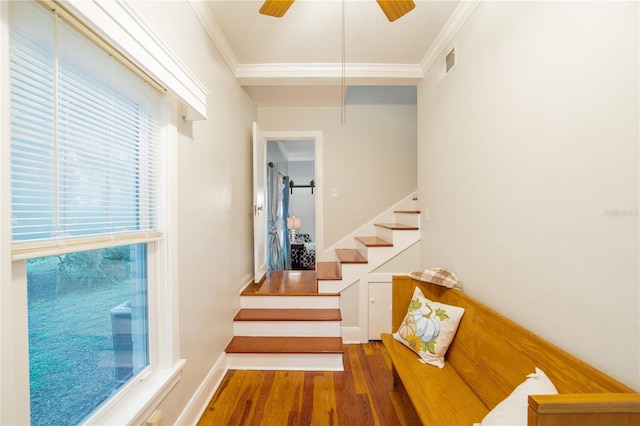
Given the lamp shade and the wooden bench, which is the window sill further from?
the lamp shade

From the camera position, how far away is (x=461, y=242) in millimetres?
1806

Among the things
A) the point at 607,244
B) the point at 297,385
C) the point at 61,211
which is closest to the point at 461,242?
the point at 607,244

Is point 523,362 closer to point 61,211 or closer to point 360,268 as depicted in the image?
point 360,268

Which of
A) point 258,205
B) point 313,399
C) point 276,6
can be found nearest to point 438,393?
point 313,399

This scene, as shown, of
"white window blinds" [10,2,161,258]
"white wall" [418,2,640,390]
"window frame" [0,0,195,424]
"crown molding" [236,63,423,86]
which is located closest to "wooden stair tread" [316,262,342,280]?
"white wall" [418,2,640,390]

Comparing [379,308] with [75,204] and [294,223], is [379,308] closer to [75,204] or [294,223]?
[75,204]

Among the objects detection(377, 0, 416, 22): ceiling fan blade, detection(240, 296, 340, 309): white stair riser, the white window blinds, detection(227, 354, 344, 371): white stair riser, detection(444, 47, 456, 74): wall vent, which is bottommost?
detection(227, 354, 344, 371): white stair riser

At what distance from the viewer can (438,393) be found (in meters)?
1.36

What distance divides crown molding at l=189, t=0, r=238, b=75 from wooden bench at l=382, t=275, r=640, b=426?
2459 mm

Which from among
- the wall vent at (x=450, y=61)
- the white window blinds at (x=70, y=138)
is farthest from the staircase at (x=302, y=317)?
the white window blinds at (x=70, y=138)

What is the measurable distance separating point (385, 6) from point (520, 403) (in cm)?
186

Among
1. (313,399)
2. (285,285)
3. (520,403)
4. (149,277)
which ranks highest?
(149,277)

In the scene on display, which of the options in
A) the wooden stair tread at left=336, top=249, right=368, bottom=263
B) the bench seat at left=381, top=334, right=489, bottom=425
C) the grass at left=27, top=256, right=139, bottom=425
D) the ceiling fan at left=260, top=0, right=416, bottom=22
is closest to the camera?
the grass at left=27, top=256, right=139, bottom=425

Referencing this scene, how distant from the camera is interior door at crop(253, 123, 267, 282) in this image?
284 cm
